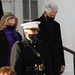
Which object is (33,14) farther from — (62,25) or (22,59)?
(22,59)

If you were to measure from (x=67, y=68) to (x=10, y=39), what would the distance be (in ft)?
8.36

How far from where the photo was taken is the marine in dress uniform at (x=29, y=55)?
3498mm

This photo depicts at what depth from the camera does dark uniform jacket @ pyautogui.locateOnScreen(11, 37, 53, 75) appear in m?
3.49

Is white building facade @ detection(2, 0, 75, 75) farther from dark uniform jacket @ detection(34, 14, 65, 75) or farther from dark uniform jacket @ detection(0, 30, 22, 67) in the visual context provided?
dark uniform jacket @ detection(0, 30, 22, 67)

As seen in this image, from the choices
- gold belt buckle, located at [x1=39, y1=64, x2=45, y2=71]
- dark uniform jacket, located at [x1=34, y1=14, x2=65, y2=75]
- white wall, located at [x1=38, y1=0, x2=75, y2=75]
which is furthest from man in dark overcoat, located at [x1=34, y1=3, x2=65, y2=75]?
white wall, located at [x1=38, y1=0, x2=75, y2=75]

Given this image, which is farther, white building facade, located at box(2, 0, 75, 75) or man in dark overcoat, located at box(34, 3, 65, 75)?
white building facade, located at box(2, 0, 75, 75)

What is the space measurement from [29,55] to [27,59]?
0.05 meters

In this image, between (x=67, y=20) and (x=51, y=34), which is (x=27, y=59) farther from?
(x=67, y=20)

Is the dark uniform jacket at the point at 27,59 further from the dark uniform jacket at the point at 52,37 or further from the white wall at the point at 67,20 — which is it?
the white wall at the point at 67,20

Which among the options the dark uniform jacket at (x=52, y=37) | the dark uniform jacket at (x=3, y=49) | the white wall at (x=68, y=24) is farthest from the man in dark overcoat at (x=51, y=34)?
the white wall at (x=68, y=24)

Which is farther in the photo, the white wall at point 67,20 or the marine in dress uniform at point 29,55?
the white wall at point 67,20

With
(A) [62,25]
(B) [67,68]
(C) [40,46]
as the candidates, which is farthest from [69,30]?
(C) [40,46]

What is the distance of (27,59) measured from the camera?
351 centimetres

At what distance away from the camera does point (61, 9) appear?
→ 6.65 m
